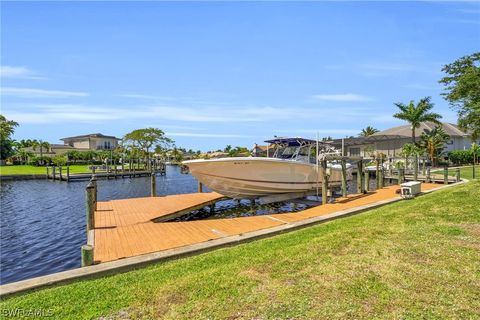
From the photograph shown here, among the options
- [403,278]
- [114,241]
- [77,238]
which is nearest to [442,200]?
[403,278]

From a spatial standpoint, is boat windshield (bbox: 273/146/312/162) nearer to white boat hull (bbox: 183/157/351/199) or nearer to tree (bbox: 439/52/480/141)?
white boat hull (bbox: 183/157/351/199)

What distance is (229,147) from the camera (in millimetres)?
117062

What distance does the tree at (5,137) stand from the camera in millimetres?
65994

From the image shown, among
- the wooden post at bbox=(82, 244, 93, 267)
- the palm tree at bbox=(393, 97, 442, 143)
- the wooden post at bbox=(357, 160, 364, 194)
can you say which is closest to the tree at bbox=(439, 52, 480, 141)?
the wooden post at bbox=(357, 160, 364, 194)

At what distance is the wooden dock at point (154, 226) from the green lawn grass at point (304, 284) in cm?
159

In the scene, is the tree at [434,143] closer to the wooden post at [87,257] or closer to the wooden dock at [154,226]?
the wooden dock at [154,226]

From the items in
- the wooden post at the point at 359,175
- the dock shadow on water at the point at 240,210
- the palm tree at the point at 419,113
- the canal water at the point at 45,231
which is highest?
the palm tree at the point at 419,113

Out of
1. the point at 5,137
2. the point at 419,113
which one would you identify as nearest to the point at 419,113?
the point at 419,113

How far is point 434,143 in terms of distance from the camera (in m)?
40.2

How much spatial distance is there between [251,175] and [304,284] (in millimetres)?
10540

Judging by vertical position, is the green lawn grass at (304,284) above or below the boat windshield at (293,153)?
below

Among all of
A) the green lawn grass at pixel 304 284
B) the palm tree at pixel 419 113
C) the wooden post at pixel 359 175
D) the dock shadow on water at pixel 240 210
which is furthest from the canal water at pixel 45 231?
the palm tree at pixel 419 113

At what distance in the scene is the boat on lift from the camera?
1459 centimetres

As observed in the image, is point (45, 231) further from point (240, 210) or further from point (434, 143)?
point (434, 143)
